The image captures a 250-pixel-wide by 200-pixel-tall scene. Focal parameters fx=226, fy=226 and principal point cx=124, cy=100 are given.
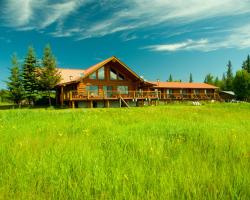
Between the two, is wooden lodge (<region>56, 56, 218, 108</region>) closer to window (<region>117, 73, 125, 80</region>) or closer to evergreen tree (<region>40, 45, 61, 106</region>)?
window (<region>117, 73, 125, 80</region>)

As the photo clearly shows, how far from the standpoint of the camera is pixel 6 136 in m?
6.20

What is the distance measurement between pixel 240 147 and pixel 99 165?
2.84 m

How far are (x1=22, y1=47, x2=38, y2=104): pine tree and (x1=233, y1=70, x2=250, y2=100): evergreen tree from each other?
53.1 metres

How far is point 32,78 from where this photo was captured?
1403 inches

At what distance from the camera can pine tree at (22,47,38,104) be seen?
35.6 meters

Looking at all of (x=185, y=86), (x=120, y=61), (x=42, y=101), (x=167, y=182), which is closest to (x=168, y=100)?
(x=185, y=86)

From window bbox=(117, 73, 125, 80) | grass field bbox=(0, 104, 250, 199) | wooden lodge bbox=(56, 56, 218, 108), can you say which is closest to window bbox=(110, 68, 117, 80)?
wooden lodge bbox=(56, 56, 218, 108)

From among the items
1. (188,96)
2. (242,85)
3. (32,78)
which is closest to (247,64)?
(242,85)

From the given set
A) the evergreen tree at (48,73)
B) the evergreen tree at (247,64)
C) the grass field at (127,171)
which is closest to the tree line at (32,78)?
the evergreen tree at (48,73)

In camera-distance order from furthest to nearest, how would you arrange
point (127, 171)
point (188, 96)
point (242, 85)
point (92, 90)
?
point (242, 85) → point (188, 96) → point (92, 90) → point (127, 171)

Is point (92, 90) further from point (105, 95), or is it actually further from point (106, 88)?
point (106, 88)

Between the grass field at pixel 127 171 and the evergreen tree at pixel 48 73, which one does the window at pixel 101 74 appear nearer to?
the evergreen tree at pixel 48 73

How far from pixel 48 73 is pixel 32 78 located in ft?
9.05

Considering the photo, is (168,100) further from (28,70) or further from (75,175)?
(75,175)
